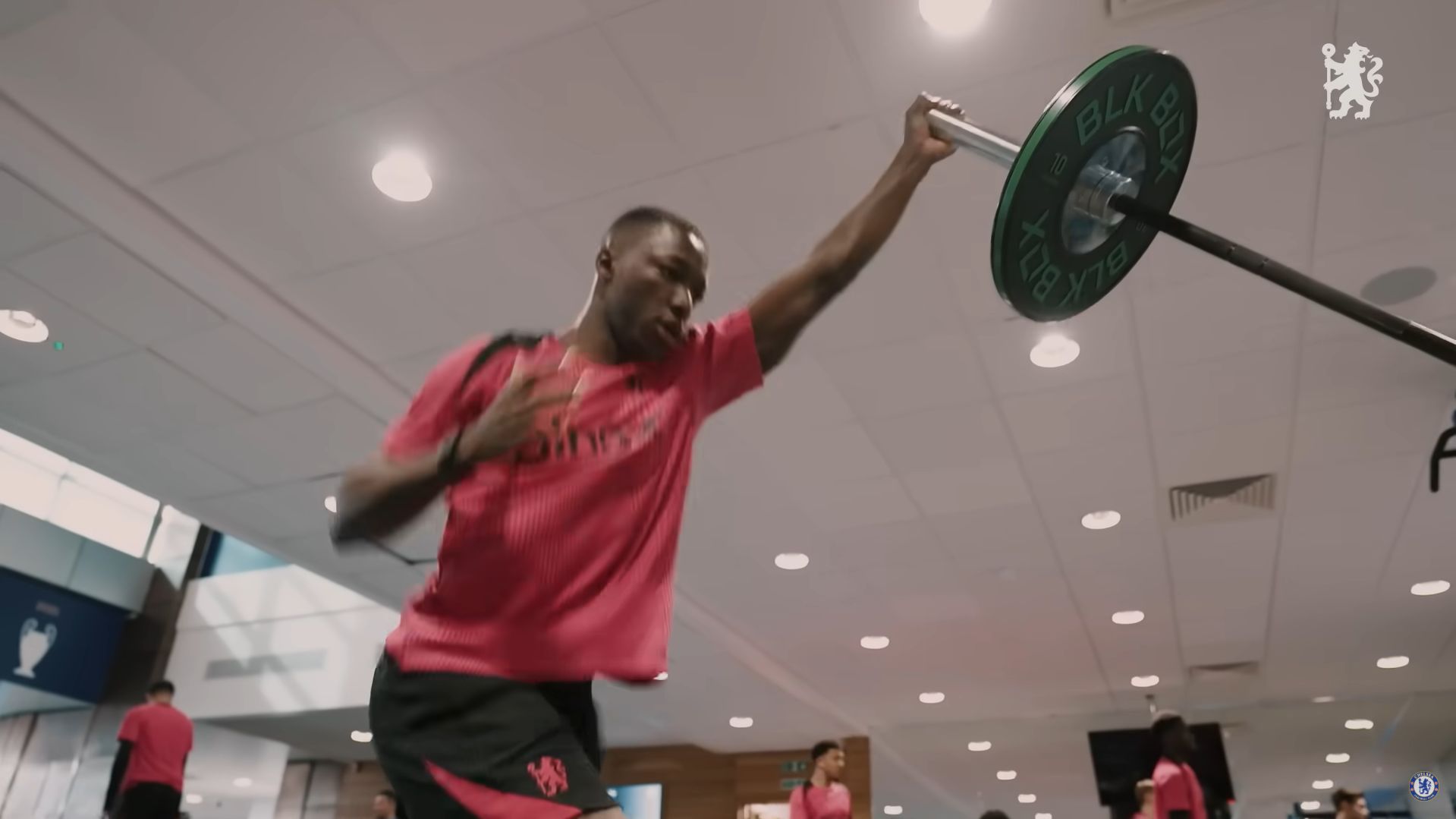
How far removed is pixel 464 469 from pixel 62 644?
965 centimetres

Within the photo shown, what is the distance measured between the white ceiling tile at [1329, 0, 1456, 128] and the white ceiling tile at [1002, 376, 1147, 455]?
4.30 feet

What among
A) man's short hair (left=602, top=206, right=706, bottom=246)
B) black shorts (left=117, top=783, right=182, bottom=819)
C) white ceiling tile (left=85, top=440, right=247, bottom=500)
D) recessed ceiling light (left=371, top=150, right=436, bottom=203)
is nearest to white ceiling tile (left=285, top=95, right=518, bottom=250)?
recessed ceiling light (left=371, top=150, right=436, bottom=203)

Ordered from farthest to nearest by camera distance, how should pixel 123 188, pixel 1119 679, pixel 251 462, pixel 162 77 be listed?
pixel 1119 679, pixel 251 462, pixel 123 188, pixel 162 77

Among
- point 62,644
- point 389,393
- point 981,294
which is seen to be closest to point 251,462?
point 389,393

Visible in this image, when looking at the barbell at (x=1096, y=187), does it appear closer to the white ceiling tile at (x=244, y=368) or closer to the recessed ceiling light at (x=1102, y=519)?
the white ceiling tile at (x=244, y=368)

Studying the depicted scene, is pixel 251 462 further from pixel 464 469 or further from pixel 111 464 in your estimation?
pixel 464 469

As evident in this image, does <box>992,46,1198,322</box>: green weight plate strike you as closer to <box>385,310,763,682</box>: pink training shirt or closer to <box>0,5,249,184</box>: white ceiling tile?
<box>385,310,763,682</box>: pink training shirt

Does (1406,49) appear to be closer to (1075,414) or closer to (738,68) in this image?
(738,68)

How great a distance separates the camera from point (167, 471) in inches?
180

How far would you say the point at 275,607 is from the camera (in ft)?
28.3

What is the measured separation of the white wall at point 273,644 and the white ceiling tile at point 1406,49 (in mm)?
7400

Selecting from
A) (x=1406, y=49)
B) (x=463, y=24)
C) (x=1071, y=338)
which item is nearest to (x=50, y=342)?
(x=463, y=24)

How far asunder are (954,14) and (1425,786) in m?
9.79

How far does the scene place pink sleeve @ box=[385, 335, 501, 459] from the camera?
913mm
